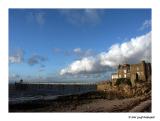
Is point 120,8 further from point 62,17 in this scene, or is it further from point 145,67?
point 145,67

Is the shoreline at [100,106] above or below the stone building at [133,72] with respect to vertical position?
below

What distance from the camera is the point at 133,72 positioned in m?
6.62

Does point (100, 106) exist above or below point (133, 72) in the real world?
below

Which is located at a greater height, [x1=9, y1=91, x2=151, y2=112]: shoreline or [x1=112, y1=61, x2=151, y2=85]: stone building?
[x1=112, y1=61, x2=151, y2=85]: stone building

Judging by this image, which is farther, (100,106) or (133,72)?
(133,72)

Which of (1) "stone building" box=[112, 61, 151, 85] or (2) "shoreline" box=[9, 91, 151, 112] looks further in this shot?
(1) "stone building" box=[112, 61, 151, 85]

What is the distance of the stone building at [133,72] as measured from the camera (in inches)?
235

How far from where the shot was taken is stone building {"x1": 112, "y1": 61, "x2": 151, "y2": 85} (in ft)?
19.6
